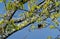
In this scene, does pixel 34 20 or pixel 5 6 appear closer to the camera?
pixel 5 6

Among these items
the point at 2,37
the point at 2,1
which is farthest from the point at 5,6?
the point at 2,37

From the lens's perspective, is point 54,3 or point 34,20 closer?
point 54,3

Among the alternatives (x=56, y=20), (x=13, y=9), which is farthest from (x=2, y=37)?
(x=56, y=20)

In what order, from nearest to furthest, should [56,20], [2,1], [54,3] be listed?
[2,1]
[54,3]
[56,20]

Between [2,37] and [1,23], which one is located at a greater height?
[1,23]

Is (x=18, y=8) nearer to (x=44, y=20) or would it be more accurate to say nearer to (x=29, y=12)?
(x=29, y=12)

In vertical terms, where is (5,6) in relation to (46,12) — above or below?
above

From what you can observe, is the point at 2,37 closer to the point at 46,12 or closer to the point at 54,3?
the point at 46,12

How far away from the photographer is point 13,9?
3180 millimetres

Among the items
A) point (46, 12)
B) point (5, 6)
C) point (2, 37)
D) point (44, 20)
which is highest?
point (5, 6)

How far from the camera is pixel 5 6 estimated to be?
10.3ft

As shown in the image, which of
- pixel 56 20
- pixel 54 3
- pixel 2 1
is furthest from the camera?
pixel 56 20

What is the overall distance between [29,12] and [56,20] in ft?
2.12

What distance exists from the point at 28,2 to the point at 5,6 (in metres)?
0.46
